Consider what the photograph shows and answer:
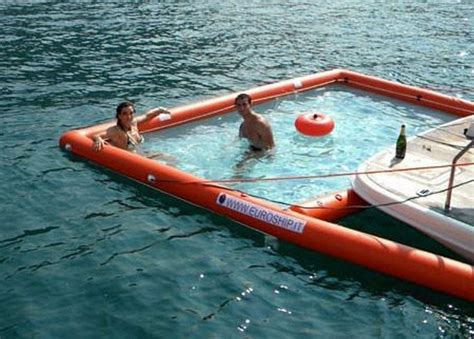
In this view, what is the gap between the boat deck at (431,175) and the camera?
28.6 ft

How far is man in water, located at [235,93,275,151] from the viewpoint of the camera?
11188 millimetres

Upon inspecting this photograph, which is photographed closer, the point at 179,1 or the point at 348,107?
the point at 348,107

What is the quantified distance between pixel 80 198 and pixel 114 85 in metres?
6.46

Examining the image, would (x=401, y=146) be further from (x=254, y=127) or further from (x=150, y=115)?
(x=150, y=115)

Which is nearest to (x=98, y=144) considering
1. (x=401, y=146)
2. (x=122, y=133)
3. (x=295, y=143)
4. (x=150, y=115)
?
(x=122, y=133)

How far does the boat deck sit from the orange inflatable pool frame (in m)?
0.61

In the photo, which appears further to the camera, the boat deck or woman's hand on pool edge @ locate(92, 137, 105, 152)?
woman's hand on pool edge @ locate(92, 137, 105, 152)

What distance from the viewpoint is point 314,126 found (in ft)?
39.7

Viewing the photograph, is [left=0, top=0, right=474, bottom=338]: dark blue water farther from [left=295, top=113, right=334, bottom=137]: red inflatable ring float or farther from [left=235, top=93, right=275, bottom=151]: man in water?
[left=295, top=113, right=334, bottom=137]: red inflatable ring float

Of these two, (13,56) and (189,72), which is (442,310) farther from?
(13,56)

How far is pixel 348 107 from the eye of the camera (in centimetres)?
1432

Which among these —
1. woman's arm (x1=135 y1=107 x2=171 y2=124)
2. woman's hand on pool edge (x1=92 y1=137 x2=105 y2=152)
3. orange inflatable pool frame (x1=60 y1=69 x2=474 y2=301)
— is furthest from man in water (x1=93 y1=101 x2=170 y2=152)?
woman's arm (x1=135 y1=107 x2=171 y2=124)

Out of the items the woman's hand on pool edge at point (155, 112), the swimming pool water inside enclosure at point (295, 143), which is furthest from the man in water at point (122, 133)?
the woman's hand on pool edge at point (155, 112)

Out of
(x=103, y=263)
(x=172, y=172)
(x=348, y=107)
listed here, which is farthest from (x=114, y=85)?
(x=103, y=263)
